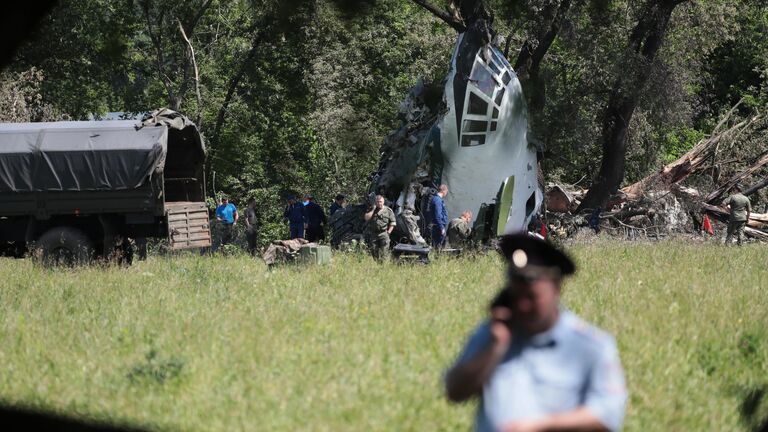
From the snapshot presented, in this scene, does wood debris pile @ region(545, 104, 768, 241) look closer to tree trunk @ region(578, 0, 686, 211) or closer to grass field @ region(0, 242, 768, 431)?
tree trunk @ region(578, 0, 686, 211)

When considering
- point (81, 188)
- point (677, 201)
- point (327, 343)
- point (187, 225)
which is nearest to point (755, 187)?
point (677, 201)

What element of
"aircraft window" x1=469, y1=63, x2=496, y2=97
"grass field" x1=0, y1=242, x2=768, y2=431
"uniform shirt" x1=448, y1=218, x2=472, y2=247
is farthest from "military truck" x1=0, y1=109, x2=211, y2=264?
"aircraft window" x1=469, y1=63, x2=496, y2=97

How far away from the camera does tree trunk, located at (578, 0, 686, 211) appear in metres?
28.2

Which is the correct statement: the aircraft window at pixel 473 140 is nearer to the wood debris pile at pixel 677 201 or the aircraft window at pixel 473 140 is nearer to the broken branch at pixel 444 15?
the broken branch at pixel 444 15

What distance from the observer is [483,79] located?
21.6 metres

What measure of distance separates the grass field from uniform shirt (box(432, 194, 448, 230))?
12.3ft

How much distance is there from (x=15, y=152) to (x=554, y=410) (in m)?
17.7

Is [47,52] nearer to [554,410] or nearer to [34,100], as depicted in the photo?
[34,100]

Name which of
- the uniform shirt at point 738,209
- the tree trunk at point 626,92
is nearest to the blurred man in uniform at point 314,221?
the tree trunk at point 626,92

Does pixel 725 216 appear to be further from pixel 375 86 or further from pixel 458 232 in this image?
pixel 458 232

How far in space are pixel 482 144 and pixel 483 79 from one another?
1.32 m

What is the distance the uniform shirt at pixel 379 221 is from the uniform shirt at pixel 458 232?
110cm

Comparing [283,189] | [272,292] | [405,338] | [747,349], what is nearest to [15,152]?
[272,292]

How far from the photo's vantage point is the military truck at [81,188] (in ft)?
64.7
